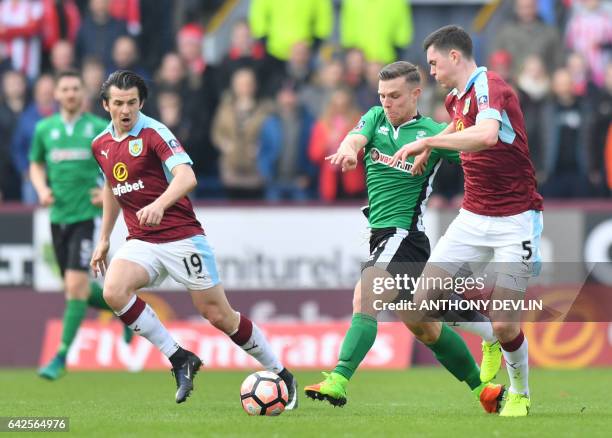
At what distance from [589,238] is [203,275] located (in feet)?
23.2

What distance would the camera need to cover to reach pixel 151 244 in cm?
955

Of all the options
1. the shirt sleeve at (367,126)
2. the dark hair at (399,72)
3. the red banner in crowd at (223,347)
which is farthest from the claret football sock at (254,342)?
the red banner in crowd at (223,347)

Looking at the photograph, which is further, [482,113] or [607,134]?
[607,134]

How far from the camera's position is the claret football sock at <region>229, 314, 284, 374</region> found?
31.5 feet

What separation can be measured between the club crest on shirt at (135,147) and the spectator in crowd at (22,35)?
832 centimetres

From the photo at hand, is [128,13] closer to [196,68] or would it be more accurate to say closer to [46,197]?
[196,68]

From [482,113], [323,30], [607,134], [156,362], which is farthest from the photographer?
[323,30]

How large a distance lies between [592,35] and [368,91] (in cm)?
354

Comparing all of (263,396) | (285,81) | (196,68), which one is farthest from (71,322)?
(285,81)

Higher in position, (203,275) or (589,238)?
(203,275)

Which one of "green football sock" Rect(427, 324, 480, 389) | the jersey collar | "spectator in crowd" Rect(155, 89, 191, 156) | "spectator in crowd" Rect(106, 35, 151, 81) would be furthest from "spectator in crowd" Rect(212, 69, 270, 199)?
the jersey collar

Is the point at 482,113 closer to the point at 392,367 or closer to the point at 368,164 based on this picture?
the point at 368,164

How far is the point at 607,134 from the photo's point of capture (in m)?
16.4

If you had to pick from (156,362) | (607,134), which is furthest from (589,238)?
(156,362)
